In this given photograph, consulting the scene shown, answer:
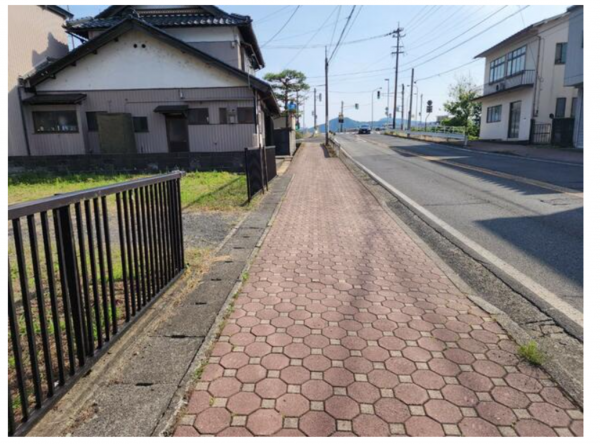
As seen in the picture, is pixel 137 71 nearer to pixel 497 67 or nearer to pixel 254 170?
pixel 254 170

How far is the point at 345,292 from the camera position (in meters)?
4.01

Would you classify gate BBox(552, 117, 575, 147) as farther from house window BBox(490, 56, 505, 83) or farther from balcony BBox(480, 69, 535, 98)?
house window BBox(490, 56, 505, 83)

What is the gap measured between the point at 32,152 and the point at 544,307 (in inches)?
795

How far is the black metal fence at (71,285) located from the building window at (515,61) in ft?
105

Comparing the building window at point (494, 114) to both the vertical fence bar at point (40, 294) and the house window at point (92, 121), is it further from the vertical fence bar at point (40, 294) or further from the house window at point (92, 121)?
the vertical fence bar at point (40, 294)

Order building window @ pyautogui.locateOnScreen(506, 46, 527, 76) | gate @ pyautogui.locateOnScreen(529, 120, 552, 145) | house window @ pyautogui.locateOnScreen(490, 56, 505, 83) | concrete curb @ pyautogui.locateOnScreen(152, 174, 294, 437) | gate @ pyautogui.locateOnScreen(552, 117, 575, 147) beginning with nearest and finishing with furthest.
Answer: concrete curb @ pyautogui.locateOnScreen(152, 174, 294, 437) → gate @ pyautogui.locateOnScreen(552, 117, 575, 147) → gate @ pyautogui.locateOnScreen(529, 120, 552, 145) → building window @ pyautogui.locateOnScreen(506, 46, 527, 76) → house window @ pyautogui.locateOnScreen(490, 56, 505, 83)

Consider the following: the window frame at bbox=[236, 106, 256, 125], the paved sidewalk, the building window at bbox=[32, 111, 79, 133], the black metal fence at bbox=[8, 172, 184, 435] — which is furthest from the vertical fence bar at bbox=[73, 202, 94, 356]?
the building window at bbox=[32, 111, 79, 133]

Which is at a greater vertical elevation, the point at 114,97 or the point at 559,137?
the point at 114,97

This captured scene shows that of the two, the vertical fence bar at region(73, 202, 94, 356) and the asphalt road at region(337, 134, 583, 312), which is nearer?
the vertical fence bar at region(73, 202, 94, 356)

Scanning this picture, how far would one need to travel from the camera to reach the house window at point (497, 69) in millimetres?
31859

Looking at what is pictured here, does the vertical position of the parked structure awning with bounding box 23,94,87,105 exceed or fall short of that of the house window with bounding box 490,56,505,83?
it falls short

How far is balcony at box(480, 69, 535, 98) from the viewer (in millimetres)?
27150
